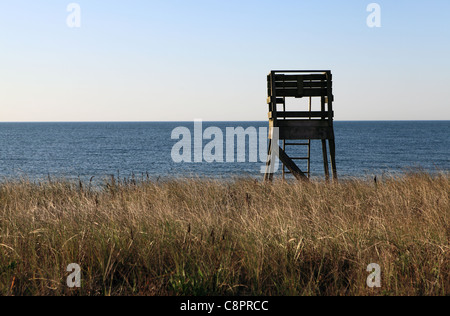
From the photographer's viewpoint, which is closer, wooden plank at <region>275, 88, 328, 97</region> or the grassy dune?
the grassy dune

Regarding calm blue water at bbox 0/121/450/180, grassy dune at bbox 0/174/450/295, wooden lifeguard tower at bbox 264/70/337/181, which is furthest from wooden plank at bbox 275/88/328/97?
grassy dune at bbox 0/174/450/295

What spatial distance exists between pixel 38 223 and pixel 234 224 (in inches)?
111

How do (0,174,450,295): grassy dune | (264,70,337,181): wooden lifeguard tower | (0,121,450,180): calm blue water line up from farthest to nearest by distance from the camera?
(0,121,450,180): calm blue water, (264,70,337,181): wooden lifeguard tower, (0,174,450,295): grassy dune

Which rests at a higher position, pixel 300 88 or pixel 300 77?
pixel 300 77

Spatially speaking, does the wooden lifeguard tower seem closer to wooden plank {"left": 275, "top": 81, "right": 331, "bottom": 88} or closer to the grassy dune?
wooden plank {"left": 275, "top": 81, "right": 331, "bottom": 88}

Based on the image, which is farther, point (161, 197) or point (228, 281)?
point (161, 197)

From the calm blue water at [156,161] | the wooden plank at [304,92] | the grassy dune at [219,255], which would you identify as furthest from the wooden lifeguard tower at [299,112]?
the grassy dune at [219,255]

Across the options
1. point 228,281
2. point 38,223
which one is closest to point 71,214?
point 38,223

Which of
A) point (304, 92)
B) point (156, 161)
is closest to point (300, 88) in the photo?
point (304, 92)

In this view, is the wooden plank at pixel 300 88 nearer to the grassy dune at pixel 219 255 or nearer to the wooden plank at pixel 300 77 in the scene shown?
the wooden plank at pixel 300 77

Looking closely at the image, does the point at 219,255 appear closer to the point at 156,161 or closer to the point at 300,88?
the point at 300,88

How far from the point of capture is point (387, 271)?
4.72 m

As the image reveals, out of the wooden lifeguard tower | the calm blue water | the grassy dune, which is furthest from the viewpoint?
the calm blue water
